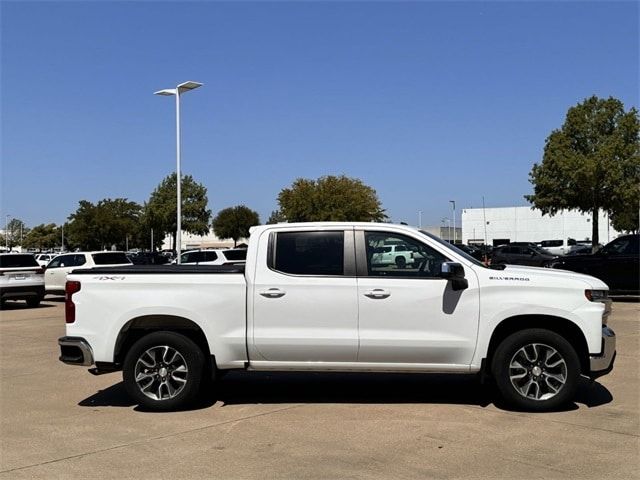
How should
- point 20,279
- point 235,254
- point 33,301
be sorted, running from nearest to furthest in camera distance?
1. point 20,279
2. point 33,301
3. point 235,254

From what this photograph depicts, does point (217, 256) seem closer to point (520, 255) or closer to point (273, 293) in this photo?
point (520, 255)

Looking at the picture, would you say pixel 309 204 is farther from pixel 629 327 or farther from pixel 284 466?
pixel 284 466

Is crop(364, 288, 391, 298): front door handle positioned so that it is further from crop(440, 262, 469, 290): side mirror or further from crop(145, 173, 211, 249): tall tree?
crop(145, 173, 211, 249): tall tree

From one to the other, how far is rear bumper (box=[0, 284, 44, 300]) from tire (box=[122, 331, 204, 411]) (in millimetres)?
14086

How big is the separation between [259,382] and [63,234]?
107 metres

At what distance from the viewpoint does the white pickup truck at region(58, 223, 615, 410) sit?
6.53 metres

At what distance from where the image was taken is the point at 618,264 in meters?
17.6

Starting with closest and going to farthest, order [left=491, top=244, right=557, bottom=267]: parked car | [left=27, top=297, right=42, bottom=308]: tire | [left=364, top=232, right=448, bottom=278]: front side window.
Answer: [left=364, top=232, right=448, bottom=278]: front side window, [left=27, top=297, right=42, bottom=308]: tire, [left=491, top=244, right=557, bottom=267]: parked car

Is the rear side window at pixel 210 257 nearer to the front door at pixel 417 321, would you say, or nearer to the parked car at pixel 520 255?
the parked car at pixel 520 255

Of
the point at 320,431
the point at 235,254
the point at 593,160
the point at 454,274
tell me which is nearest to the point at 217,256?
the point at 235,254

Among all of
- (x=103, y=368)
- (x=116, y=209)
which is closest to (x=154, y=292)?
(x=103, y=368)

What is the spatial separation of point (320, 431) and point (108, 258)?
58.0 ft

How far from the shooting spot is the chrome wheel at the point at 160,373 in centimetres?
678

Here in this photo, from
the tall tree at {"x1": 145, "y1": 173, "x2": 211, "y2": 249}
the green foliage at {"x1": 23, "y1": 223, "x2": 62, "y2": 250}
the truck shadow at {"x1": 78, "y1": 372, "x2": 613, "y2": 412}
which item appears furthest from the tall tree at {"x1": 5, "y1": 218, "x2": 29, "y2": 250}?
the truck shadow at {"x1": 78, "y1": 372, "x2": 613, "y2": 412}
